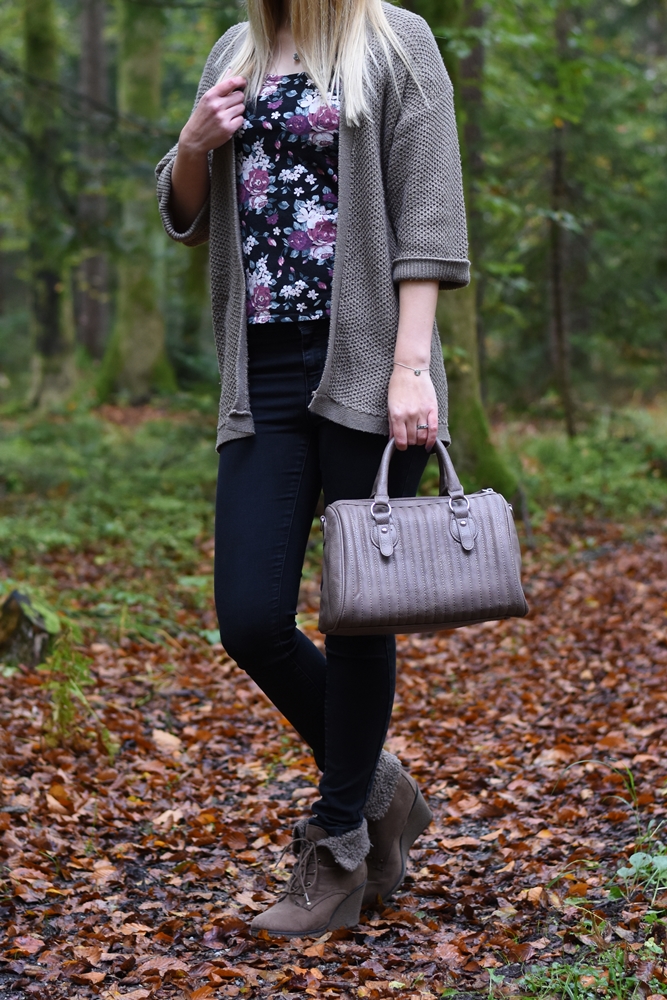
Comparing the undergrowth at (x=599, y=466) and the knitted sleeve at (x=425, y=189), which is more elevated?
the knitted sleeve at (x=425, y=189)

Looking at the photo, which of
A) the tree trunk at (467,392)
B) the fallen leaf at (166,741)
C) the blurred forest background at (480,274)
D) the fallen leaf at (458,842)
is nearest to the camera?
the fallen leaf at (458,842)

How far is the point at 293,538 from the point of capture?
2.37m

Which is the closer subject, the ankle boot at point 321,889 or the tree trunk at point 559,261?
the ankle boot at point 321,889

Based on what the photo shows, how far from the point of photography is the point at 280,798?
356 cm

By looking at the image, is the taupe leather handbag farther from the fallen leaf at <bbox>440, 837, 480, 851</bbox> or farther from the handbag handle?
the fallen leaf at <bbox>440, 837, 480, 851</bbox>

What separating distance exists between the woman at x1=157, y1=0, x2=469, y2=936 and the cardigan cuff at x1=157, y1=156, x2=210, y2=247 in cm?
6

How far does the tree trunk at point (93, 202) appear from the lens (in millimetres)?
9586

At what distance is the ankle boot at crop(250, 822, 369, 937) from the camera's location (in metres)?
2.46

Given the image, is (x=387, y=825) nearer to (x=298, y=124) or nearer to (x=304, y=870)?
(x=304, y=870)

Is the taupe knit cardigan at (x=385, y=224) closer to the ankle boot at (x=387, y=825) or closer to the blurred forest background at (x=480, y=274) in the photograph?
the ankle boot at (x=387, y=825)

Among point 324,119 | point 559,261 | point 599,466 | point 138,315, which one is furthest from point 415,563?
point 138,315

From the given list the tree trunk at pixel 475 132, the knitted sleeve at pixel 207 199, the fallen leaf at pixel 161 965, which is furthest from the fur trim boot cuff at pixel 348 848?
the tree trunk at pixel 475 132

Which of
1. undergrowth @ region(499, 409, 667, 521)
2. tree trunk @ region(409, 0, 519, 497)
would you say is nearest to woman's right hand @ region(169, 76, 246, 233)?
tree trunk @ region(409, 0, 519, 497)

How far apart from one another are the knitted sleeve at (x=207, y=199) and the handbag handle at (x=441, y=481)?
2.72 ft
